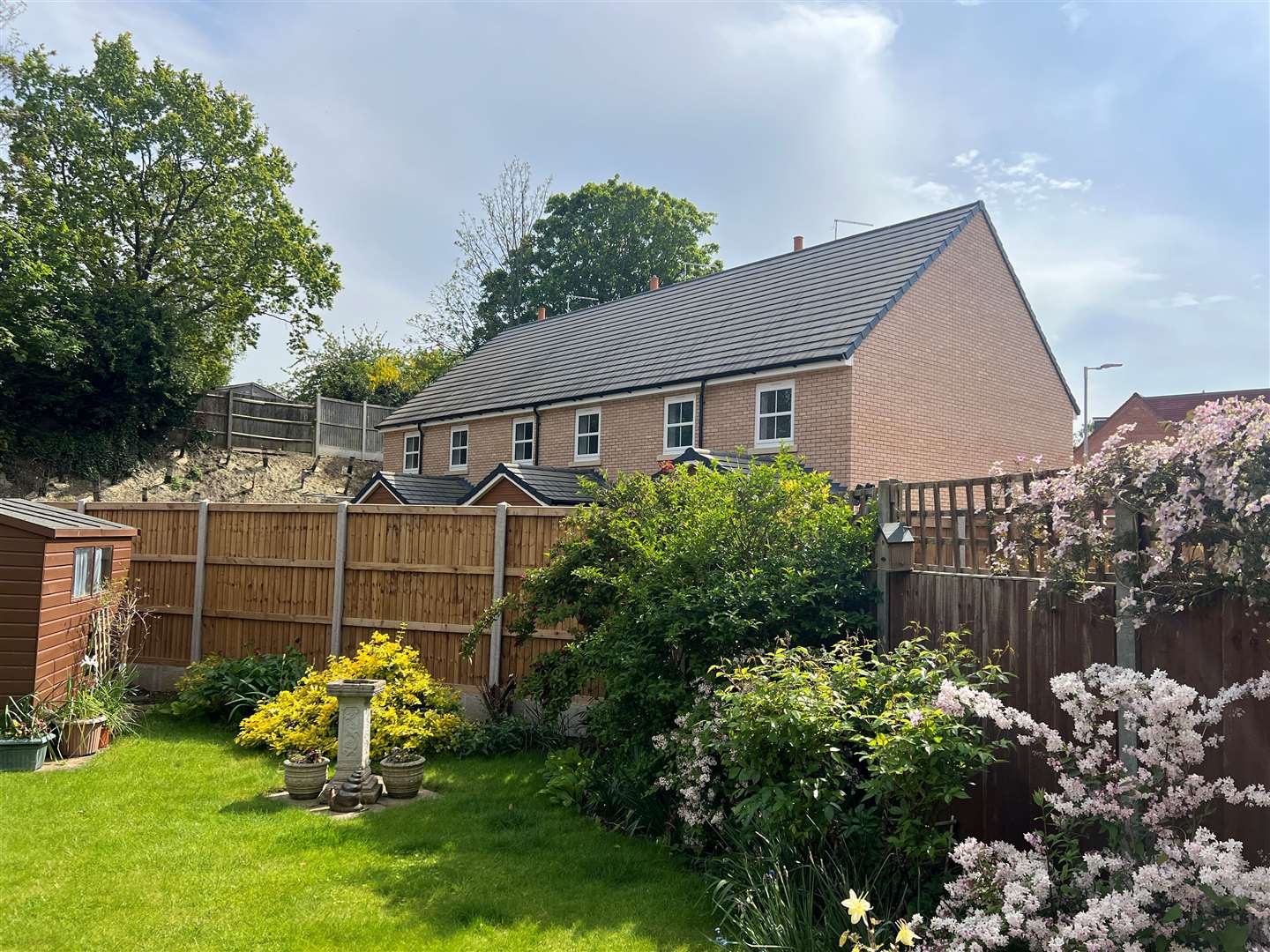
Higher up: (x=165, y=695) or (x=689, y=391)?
(x=689, y=391)

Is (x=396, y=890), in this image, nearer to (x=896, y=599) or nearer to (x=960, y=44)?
(x=896, y=599)

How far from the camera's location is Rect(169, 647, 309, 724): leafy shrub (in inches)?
363

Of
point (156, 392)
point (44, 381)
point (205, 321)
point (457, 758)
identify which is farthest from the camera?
point (205, 321)

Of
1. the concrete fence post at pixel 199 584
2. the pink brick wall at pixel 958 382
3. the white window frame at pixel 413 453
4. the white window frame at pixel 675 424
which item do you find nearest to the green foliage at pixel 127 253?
the white window frame at pixel 413 453

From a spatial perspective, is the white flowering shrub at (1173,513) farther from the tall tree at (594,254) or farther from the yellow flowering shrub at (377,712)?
the tall tree at (594,254)

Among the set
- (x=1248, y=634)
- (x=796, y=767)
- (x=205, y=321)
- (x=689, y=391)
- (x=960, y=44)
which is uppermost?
(x=205, y=321)

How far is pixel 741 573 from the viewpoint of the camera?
5.87m

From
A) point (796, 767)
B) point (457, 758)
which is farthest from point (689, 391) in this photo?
point (796, 767)

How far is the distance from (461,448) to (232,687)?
50.8ft

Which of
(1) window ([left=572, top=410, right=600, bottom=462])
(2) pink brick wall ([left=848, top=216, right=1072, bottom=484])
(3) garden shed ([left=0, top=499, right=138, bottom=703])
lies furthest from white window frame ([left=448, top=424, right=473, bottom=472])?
(3) garden shed ([left=0, top=499, right=138, bottom=703])

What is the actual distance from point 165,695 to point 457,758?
203 inches

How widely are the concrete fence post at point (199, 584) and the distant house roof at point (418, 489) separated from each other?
6.69 m

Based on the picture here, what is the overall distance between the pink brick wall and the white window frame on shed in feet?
42.6

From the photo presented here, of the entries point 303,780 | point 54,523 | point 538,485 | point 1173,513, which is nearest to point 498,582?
point 303,780
